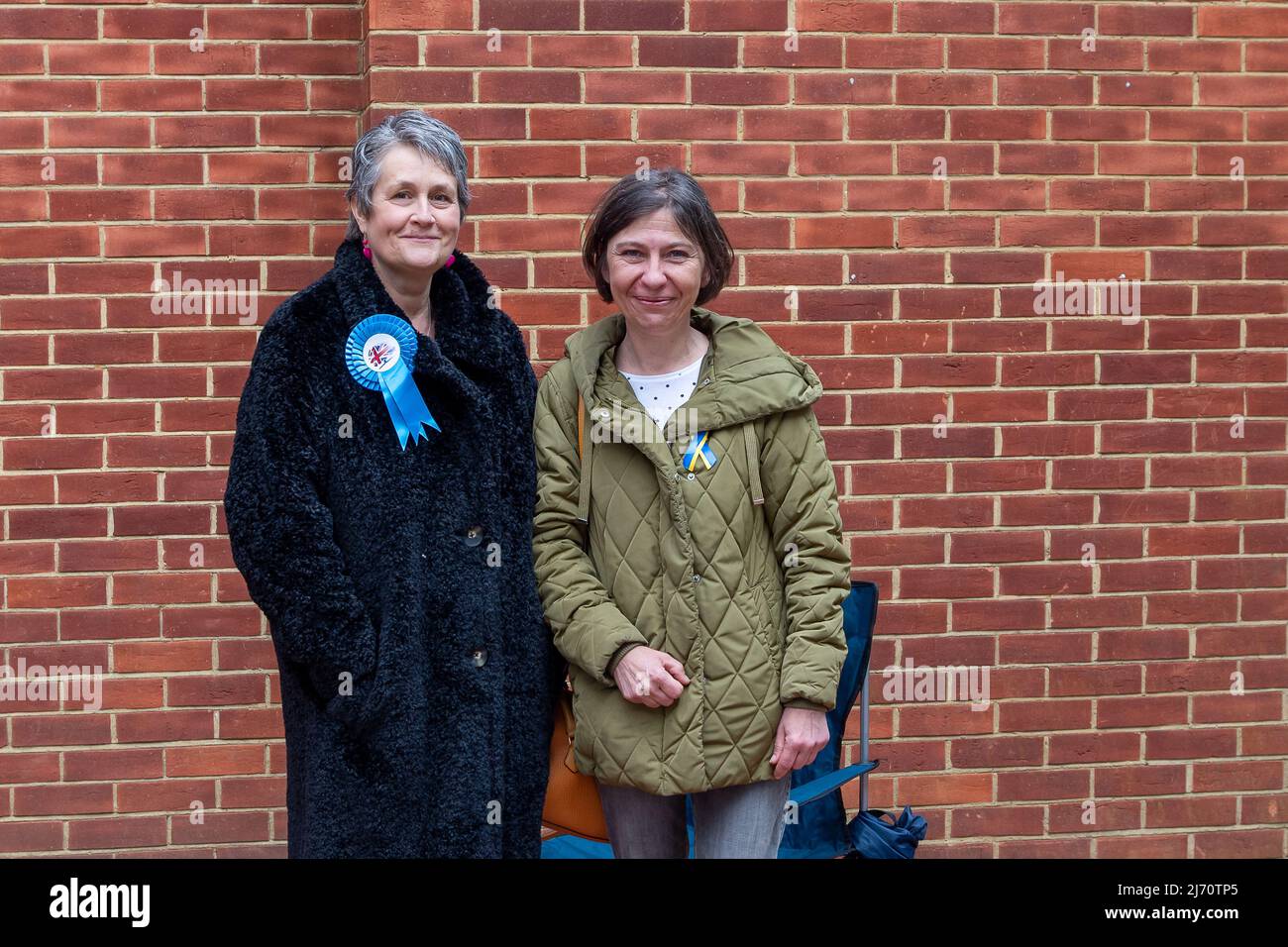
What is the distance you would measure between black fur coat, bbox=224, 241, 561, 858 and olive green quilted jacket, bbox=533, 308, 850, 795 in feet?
0.38

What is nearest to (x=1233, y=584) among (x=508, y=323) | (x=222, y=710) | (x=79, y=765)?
(x=508, y=323)

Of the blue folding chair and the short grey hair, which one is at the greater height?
the short grey hair

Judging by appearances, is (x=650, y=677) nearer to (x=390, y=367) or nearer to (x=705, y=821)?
(x=705, y=821)

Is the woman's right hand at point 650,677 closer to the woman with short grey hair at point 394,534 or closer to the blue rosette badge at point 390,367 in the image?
the woman with short grey hair at point 394,534

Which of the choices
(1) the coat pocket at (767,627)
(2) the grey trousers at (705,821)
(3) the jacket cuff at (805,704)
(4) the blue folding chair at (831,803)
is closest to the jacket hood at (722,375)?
(1) the coat pocket at (767,627)

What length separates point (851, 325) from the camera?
429 cm

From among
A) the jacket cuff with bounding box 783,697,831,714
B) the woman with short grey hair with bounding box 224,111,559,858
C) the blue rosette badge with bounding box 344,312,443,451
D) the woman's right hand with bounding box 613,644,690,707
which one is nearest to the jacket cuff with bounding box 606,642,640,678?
the woman's right hand with bounding box 613,644,690,707

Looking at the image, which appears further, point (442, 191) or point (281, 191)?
point (281, 191)

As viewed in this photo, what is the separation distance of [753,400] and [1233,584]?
2.39 meters

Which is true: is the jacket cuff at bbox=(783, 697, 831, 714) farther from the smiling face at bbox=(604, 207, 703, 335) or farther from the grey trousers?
the smiling face at bbox=(604, 207, 703, 335)

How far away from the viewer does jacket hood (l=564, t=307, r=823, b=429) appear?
2.83m

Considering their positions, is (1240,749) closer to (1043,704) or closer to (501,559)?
(1043,704)

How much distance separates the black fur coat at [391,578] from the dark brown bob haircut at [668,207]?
320 millimetres

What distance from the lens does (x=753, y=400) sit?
2.83 m
